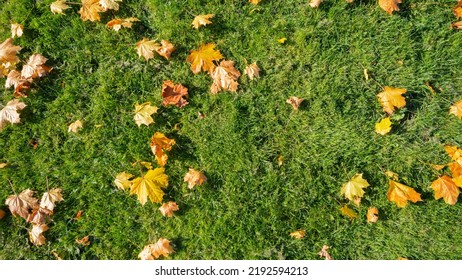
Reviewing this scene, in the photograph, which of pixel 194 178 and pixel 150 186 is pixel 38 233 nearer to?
pixel 150 186

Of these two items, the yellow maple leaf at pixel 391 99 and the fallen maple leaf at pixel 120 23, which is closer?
the yellow maple leaf at pixel 391 99

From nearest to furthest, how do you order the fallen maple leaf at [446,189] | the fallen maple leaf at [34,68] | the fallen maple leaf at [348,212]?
the fallen maple leaf at [446,189] → the fallen maple leaf at [348,212] → the fallen maple leaf at [34,68]

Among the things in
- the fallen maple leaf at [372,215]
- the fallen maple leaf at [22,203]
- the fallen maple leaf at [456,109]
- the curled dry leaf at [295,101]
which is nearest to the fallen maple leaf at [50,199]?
the fallen maple leaf at [22,203]

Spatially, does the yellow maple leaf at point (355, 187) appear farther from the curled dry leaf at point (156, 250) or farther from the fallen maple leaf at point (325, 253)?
the curled dry leaf at point (156, 250)

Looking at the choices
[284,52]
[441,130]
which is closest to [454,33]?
[441,130]

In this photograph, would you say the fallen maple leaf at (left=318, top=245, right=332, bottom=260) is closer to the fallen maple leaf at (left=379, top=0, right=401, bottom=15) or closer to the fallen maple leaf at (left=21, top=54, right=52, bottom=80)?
the fallen maple leaf at (left=379, top=0, right=401, bottom=15)

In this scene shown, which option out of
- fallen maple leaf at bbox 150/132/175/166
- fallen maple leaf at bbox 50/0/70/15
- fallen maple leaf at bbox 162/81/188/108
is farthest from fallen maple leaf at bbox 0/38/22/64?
fallen maple leaf at bbox 150/132/175/166

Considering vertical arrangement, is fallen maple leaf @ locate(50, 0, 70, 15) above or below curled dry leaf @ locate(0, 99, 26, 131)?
above
